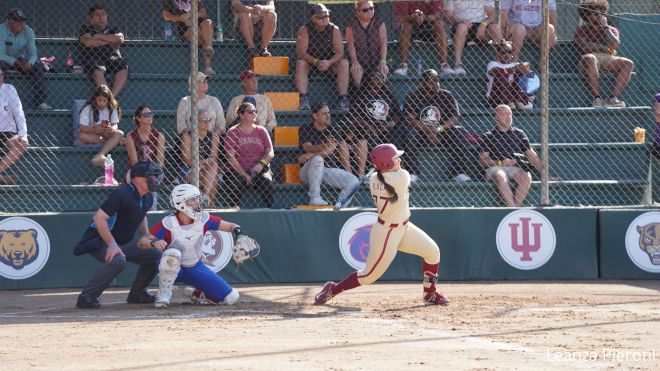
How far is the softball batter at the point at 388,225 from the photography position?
412 inches

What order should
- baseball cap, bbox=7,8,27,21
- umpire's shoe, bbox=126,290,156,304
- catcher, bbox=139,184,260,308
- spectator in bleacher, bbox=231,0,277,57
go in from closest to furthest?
1. catcher, bbox=139,184,260,308
2. umpire's shoe, bbox=126,290,156,304
3. baseball cap, bbox=7,8,27,21
4. spectator in bleacher, bbox=231,0,277,57

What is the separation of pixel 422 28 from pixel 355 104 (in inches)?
82.9

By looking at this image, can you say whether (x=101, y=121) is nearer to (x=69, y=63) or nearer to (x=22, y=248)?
(x=69, y=63)

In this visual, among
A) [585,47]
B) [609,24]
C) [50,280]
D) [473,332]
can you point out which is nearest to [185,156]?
[50,280]

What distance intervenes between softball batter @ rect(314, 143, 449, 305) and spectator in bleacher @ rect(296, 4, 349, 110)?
182 inches

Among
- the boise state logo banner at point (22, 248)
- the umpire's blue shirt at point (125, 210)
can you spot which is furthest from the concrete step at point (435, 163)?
the umpire's blue shirt at point (125, 210)

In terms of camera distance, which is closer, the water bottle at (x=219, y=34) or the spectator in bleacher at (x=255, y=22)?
the spectator in bleacher at (x=255, y=22)

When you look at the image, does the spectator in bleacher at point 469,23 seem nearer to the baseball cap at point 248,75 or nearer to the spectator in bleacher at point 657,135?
the spectator in bleacher at point 657,135

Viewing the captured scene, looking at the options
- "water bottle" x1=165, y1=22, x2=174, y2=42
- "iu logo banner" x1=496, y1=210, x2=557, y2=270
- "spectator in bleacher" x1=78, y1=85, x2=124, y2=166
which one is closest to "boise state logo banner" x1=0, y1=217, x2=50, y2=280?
"spectator in bleacher" x1=78, y1=85, x2=124, y2=166

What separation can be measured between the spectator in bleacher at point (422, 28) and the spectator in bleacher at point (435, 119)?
1249mm

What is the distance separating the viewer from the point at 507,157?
45.7 feet

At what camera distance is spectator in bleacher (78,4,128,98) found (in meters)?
14.8

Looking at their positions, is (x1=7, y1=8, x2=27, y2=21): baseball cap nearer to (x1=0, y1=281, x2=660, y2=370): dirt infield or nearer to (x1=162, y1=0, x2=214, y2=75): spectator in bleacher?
(x1=162, y1=0, x2=214, y2=75): spectator in bleacher

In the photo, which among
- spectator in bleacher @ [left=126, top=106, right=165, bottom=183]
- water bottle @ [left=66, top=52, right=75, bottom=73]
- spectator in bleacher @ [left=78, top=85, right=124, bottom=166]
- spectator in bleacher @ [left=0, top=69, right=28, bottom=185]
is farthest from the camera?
water bottle @ [left=66, top=52, right=75, bottom=73]
